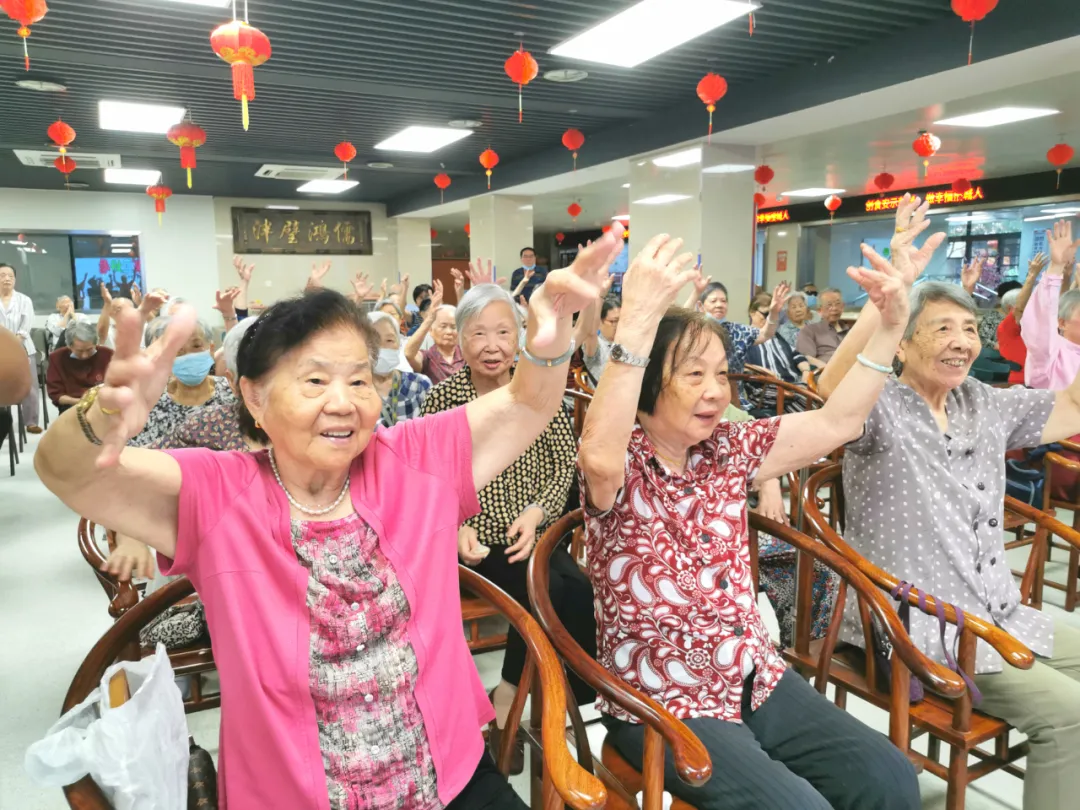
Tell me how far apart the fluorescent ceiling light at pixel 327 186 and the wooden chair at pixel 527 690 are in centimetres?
1038

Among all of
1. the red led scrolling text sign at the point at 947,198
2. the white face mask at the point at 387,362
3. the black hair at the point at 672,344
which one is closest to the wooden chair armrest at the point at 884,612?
the black hair at the point at 672,344

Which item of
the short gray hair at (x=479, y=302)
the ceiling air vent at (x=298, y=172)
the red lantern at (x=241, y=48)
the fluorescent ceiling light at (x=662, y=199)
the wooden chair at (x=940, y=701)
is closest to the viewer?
the wooden chair at (x=940, y=701)

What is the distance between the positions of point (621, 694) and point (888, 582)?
2.33 feet

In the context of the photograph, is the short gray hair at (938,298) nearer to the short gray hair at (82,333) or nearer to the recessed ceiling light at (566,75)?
the recessed ceiling light at (566,75)

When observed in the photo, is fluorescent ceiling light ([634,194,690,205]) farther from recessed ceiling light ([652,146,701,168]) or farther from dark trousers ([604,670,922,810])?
dark trousers ([604,670,922,810])

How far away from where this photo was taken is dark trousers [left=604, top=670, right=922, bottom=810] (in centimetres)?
124

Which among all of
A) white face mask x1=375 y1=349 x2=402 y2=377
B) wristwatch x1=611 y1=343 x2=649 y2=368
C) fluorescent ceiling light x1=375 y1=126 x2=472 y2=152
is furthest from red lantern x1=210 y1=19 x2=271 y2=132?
fluorescent ceiling light x1=375 y1=126 x2=472 y2=152

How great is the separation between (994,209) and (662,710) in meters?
12.3

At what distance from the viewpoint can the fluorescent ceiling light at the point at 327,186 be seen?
35.5ft

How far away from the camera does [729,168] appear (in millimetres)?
6637

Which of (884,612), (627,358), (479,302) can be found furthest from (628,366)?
(479,302)

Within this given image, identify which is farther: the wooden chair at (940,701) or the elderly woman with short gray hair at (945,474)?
the elderly woman with short gray hair at (945,474)

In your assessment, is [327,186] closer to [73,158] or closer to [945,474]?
[73,158]

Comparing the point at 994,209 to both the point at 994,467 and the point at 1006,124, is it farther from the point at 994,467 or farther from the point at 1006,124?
the point at 994,467
